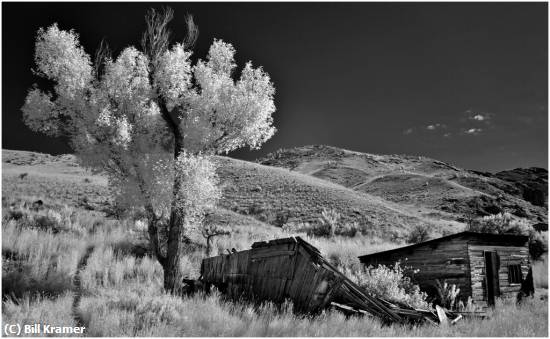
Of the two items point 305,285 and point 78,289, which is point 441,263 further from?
point 78,289

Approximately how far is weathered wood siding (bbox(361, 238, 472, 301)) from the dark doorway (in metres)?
1.32

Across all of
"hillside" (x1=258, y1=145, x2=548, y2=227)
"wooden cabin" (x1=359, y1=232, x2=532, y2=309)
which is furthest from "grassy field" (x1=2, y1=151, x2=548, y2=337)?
"hillside" (x1=258, y1=145, x2=548, y2=227)

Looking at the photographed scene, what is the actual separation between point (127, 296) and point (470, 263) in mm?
12467

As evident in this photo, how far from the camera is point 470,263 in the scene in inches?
627

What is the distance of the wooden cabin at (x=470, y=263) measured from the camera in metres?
16.0

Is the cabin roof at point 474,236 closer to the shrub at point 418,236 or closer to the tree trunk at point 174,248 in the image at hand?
the tree trunk at point 174,248

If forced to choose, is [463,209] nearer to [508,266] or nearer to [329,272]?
Result: [508,266]

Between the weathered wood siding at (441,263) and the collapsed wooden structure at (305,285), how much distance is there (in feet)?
14.1

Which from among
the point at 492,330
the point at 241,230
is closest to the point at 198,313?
the point at 492,330

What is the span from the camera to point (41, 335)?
20.8 feet

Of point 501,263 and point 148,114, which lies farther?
point 501,263

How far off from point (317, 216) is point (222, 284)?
2634 centimetres

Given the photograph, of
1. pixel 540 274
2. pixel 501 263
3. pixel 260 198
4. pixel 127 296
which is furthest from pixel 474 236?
pixel 260 198

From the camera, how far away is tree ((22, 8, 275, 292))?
34.1 feet
